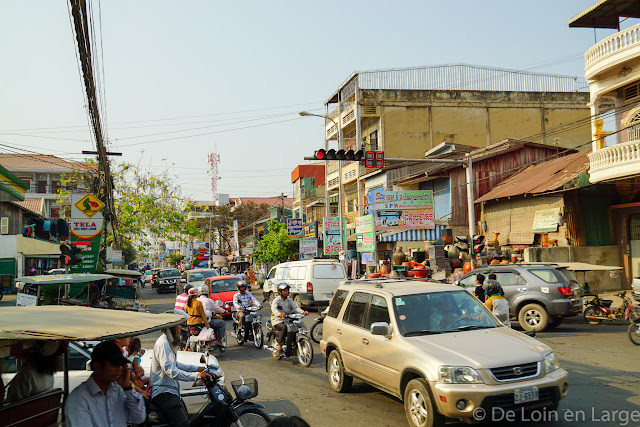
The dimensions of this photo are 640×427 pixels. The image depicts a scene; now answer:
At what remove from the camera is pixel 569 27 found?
71.6 ft

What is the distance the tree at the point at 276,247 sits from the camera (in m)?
44.4

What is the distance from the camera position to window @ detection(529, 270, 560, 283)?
14008 millimetres

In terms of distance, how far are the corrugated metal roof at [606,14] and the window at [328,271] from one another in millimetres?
13245

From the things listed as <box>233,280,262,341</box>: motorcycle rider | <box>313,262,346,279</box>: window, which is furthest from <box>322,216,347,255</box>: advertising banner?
<box>233,280,262,341</box>: motorcycle rider

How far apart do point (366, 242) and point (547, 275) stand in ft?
40.1

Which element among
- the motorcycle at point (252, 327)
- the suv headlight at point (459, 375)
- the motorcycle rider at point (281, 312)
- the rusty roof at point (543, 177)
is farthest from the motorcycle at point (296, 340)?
the rusty roof at point (543, 177)

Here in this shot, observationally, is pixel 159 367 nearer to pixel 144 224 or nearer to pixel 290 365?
pixel 290 365

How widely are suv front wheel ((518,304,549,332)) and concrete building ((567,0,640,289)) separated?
22.0ft

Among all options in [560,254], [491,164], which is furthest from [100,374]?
[491,164]

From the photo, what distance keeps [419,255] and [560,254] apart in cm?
726

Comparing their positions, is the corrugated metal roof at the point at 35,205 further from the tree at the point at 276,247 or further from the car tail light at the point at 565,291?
the car tail light at the point at 565,291

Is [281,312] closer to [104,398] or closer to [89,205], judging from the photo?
[104,398]

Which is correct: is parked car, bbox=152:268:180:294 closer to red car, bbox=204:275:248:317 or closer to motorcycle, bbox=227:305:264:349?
red car, bbox=204:275:248:317

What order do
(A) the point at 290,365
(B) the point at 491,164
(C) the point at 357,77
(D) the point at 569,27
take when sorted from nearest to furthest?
(A) the point at 290,365 < (D) the point at 569,27 < (B) the point at 491,164 < (C) the point at 357,77
